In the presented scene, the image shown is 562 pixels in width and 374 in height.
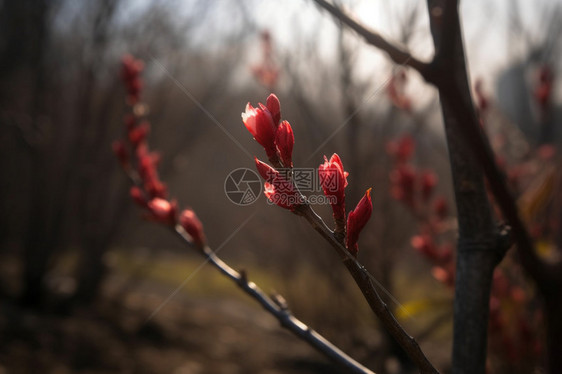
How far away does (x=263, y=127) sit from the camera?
70 cm

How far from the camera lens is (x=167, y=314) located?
5.46 meters

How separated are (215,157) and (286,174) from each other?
6.06 m

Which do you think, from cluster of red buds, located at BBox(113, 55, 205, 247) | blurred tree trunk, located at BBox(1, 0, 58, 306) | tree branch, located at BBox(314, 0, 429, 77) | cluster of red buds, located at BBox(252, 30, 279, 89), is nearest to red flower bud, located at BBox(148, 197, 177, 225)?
cluster of red buds, located at BBox(113, 55, 205, 247)

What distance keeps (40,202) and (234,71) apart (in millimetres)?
2262

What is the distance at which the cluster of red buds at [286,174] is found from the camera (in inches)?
26.9

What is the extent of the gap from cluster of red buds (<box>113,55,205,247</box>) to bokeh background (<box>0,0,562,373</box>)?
92cm

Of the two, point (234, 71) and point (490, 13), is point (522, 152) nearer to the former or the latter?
point (490, 13)

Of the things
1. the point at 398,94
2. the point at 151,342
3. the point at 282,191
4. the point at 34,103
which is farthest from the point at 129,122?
the point at 34,103

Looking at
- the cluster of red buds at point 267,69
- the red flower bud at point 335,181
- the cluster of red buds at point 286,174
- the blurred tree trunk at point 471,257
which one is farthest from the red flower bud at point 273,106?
the cluster of red buds at point 267,69

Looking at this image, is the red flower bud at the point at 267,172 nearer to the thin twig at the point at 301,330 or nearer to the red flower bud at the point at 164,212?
the thin twig at the point at 301,330

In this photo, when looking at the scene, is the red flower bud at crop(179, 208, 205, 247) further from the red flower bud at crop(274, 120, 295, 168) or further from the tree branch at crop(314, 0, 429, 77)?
the tree branch at crop(314, 0, 429, 77)

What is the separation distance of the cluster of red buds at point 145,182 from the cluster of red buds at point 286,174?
1.71 ft

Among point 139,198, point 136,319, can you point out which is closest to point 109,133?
point 136,319

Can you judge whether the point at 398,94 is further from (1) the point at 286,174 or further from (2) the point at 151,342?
(2) the point at 151,342
